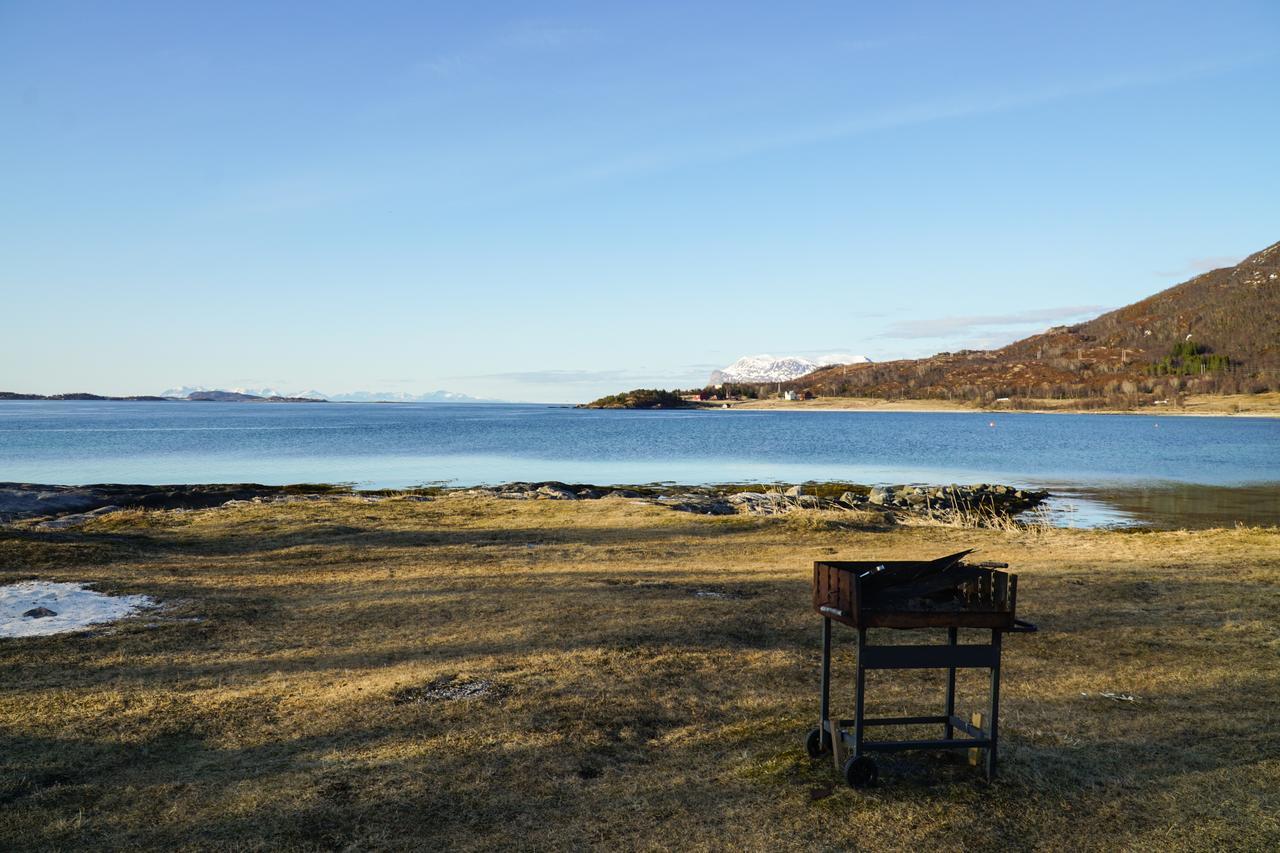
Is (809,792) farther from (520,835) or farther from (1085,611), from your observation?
(1085,611)

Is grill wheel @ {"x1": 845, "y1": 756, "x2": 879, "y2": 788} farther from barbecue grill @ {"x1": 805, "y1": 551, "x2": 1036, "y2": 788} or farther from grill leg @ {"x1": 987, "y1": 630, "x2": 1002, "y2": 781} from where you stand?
grill leg @ {"x1": 987, "y1": 630, "x2": 1002, "y2": 781}

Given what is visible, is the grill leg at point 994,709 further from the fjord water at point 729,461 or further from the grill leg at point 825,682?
the fjord water at point 729,461

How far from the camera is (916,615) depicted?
5938 mm

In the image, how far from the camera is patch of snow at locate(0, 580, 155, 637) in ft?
34.3

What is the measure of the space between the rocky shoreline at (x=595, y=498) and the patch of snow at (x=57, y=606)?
980 centimetres

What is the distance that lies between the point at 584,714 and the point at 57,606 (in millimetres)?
8449

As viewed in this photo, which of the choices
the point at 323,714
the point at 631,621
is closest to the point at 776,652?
the point at 631,621

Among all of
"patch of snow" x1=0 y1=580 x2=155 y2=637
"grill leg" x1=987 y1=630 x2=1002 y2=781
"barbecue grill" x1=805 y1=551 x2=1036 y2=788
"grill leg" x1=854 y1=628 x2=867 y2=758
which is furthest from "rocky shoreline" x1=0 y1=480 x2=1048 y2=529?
"grill leg" x1=854 y1=628 x2=867 y2=758

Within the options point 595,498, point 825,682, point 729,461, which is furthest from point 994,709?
point 729,461

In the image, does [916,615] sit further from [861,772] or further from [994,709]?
[861,772]

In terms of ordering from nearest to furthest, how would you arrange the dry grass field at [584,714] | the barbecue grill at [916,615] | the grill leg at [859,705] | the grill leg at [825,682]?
the dry grass field at [584,714], the barbecue grill at [916,615], the grill leg at [859,705], the grill leg at [825,682]

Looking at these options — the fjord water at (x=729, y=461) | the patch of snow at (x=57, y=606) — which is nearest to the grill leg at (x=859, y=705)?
the patch of snow at (x=57, y=606)

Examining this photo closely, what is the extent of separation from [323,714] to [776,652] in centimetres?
508

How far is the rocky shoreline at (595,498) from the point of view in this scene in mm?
25844
